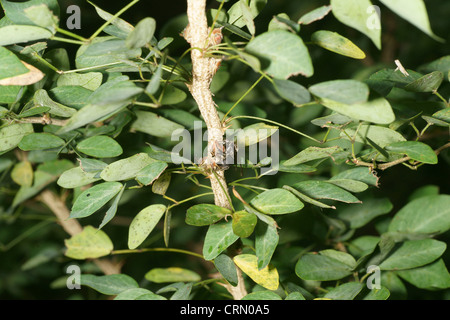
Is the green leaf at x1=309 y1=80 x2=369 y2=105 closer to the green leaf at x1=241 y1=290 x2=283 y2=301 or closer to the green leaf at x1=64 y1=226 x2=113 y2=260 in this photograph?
the green leaf at x1=241 y1=290 x2=283 y2=301

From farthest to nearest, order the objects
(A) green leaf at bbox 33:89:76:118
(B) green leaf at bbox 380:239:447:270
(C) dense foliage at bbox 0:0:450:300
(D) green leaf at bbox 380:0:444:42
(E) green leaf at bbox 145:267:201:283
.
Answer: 1. (E) green leaf at bbox 145:267:201:283
2. (B) green leaf at bbox 380:239:447:270
3. (A) green leaf at bbox 33:89:76:118
4. (C) dense foliage at bbox 0:0:450:300
5. (D) green leaf at bbox 380:0:444:42

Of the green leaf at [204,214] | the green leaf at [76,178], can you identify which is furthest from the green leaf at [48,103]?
the green leaf at [204,214]

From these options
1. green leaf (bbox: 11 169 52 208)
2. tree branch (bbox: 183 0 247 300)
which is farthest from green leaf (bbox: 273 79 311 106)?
green leaf (bbox: 11 169 52 208)

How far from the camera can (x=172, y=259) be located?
1200mm

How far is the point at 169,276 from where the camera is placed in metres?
0.79

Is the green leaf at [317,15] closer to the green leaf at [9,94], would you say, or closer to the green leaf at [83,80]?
the green leaf at [83,80]

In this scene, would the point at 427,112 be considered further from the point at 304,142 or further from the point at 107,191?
the point at 107,191

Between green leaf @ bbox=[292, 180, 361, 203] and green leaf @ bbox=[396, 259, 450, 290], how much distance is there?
261 mm

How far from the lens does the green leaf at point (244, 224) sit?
0.51 m

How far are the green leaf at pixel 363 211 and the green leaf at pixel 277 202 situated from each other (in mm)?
333

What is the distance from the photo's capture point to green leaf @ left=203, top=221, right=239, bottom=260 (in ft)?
1.76

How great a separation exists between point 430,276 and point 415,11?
51cm
